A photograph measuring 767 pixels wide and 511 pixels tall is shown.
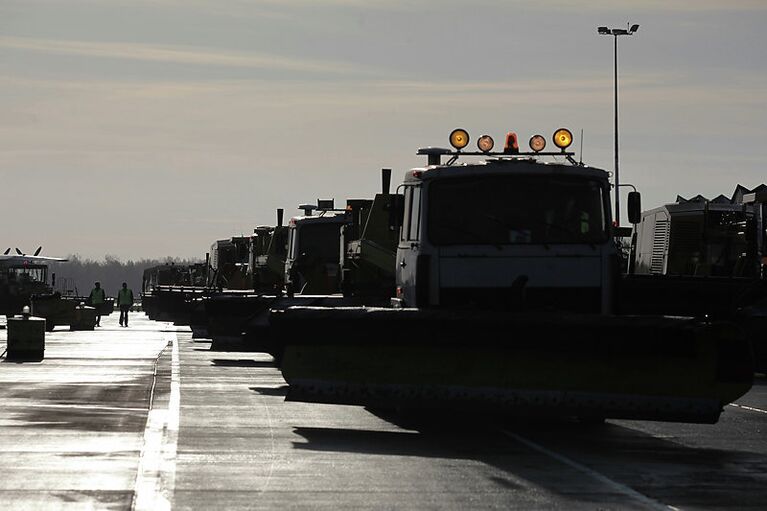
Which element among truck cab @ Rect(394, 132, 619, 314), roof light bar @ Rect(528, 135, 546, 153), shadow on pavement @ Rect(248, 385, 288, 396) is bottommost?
shadow on pavement @ Rect(248, 385, 288, 396)

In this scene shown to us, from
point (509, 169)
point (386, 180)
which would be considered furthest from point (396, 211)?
point (386, 180)

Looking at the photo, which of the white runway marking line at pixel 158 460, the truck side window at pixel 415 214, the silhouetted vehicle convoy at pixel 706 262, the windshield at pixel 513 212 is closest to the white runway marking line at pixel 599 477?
the windshield at pixel 513 212

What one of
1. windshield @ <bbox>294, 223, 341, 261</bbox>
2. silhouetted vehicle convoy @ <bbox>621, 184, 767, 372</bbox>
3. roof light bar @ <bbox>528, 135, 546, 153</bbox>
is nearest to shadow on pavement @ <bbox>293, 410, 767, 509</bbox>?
silhouetted vehicle convoy @ <bbox>621, 184, 767, 372</bbox>

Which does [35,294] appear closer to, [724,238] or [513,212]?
[724,238]

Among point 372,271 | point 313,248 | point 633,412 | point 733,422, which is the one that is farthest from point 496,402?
point 313,248

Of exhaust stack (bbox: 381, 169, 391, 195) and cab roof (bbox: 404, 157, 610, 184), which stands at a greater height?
exhaust stack (bbox: 381, 169, 391, 195)

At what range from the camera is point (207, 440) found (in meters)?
14.1

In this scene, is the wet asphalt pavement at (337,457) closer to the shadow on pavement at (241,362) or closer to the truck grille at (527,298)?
the truck grille at (527,298)

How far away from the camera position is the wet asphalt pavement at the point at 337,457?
10508 mm

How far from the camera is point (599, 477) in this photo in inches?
464

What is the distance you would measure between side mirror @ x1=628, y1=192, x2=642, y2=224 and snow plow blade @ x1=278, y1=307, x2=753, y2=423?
218 cm

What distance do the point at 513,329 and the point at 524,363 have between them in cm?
33

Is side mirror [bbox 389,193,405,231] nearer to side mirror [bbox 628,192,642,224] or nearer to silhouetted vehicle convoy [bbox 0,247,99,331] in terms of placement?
side mirror [bbox 628,192,642,224]

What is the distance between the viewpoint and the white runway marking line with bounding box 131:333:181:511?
10.3m
